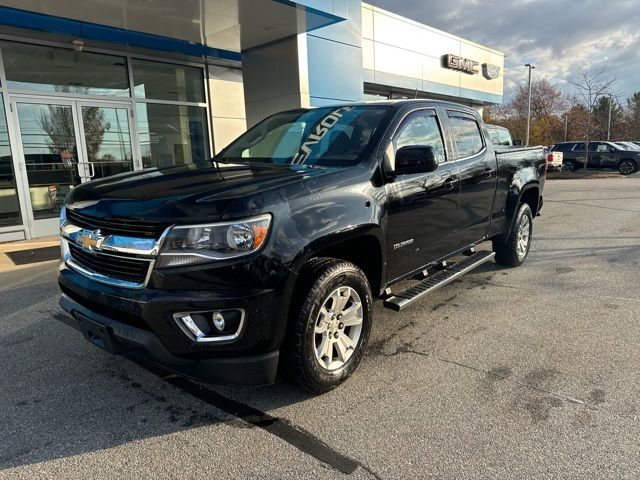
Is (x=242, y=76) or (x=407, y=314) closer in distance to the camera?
(x=407, y=314)

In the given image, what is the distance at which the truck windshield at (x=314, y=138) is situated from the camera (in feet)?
11.6

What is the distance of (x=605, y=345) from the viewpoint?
373cm

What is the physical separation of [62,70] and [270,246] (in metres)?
8.75

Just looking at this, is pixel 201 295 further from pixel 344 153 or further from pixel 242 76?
pixel 242 76

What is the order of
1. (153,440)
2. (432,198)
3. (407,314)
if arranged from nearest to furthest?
1. (153,440)
2. (432,198)
3. (407,314)

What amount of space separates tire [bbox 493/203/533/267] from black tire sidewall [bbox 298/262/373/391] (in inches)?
126

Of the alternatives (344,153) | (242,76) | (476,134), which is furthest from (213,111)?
(344,153)

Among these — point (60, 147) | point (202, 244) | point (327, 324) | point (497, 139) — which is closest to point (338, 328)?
point (327, 324)

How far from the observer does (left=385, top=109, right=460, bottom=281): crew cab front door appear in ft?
11.6

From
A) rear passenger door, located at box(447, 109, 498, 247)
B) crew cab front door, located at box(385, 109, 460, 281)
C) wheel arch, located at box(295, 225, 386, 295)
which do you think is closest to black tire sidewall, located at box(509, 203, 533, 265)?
rear passenger door, located at box(447, 109, 498, 247)

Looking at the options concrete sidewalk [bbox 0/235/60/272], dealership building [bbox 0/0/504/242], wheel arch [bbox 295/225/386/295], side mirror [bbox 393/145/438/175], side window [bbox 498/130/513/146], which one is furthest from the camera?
dealership building [bbox 0/0/504/242]

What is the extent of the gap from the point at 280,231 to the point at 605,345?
113 inches

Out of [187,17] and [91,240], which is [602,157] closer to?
[187,17]

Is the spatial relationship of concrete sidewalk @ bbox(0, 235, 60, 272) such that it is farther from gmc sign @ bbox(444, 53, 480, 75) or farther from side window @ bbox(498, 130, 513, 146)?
gmc sign @ bbox(444, 53, 480, 75)
